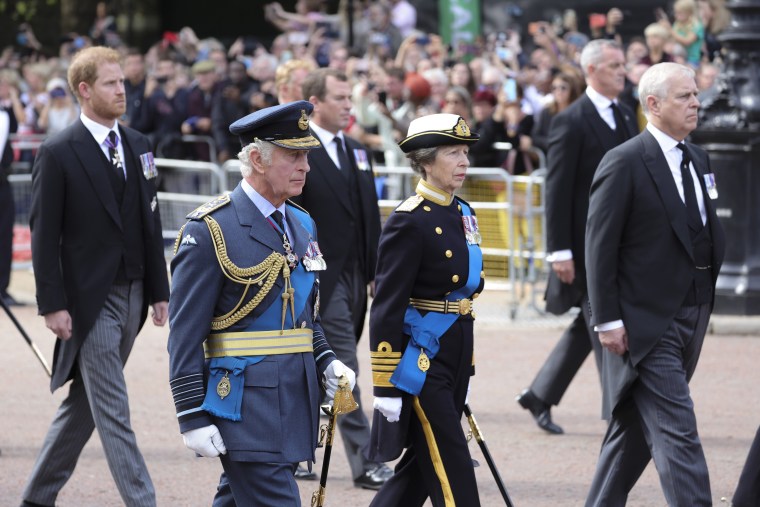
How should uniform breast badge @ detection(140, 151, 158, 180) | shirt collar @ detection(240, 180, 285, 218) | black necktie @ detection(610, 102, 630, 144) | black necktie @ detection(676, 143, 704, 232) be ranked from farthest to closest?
black necktie @ detection(610, 102, 630, 144), uniform breast badge @ detection(140, 151, 158, 180), black necktie @ detection(676, 143, 704, 232), shirt collar @ detection(240, 180, 285, 218)

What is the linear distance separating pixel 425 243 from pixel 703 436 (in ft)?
10.2

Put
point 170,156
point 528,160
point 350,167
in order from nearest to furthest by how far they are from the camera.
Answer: point 350,167 → point 528,160 → point 170,156

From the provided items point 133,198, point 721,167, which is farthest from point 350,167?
point 721,167

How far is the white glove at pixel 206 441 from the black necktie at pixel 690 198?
7.48 ft

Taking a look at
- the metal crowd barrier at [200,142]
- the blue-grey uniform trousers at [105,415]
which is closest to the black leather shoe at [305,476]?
the blue-grey uniform trousers at [105,415]

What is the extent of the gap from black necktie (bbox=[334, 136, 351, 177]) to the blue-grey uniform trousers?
57.9 inches

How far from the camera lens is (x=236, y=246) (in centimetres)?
457

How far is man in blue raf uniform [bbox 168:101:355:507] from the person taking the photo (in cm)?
447

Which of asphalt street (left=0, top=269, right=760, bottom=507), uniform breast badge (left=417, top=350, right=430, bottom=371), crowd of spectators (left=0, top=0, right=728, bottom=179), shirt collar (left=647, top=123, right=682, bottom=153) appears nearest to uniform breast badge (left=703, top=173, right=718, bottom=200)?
shirt collar (left=647, top=123, right=682, bottom=153)

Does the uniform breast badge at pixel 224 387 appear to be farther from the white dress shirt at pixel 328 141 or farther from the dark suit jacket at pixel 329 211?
the white dress shirt at pixel 328 141

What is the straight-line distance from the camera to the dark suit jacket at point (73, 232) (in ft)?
19.9

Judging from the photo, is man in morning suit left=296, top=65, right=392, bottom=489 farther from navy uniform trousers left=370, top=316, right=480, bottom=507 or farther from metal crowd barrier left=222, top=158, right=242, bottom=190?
metal crowd barrier left=222, top=158, right=242, bottom=190

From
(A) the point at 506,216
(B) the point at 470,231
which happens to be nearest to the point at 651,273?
(B) the point at 470,231

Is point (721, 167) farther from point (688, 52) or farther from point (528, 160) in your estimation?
point (688, 52)
